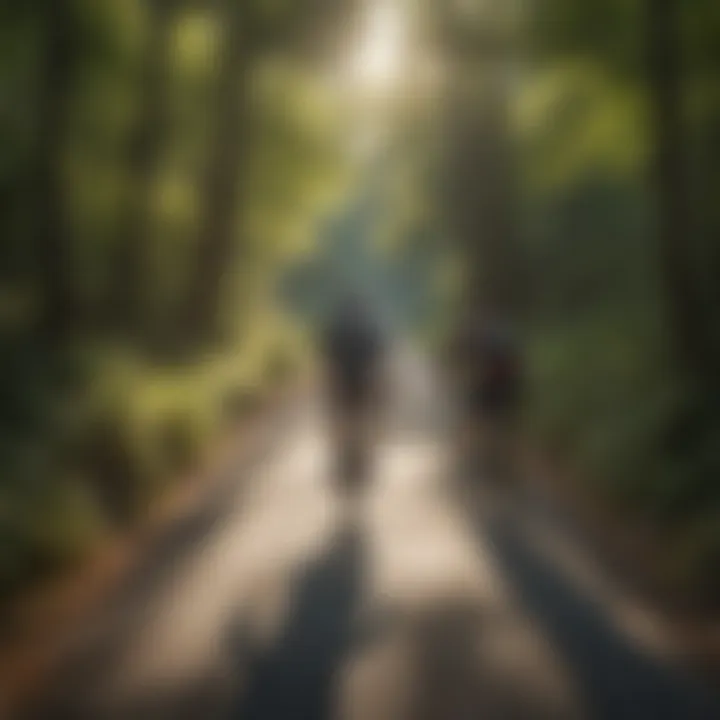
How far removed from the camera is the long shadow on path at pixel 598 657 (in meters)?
3.64

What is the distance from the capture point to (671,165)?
20.8ft

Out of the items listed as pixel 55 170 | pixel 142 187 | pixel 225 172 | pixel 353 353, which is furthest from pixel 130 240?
pixel 353 353

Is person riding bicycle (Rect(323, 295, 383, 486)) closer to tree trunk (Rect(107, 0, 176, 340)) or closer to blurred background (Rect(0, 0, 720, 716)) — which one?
blurred background (Rect(0, 0, 720, 716))

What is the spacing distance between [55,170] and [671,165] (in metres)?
3.87

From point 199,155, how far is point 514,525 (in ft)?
9.68

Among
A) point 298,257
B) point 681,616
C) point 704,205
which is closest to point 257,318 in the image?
point 298,257

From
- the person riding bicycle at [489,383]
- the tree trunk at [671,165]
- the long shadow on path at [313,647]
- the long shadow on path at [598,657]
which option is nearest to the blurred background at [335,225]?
the tree trunk at [671,165]

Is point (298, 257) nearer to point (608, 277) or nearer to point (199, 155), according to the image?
point (199, 155)

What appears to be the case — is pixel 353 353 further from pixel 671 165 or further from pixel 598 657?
pixel 671 165

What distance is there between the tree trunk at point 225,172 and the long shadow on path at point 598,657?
2404mm

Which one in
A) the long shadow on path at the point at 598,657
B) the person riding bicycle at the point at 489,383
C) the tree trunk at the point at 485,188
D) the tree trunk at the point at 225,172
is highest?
the tree trunk at the point at 225,172

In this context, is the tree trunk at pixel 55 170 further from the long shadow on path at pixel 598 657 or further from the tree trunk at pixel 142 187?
the long shadow on path at pixel 598 657

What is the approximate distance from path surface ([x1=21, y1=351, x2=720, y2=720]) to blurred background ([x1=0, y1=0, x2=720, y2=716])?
526 mm

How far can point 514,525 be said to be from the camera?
17.4 ft
